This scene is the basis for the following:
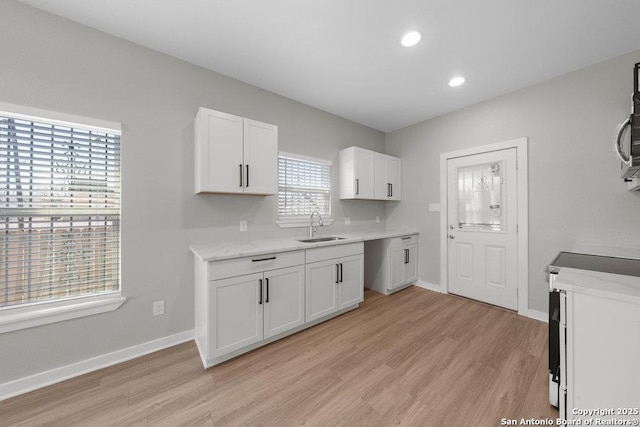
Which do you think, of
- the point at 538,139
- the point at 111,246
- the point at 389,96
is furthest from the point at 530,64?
the point at 111,246

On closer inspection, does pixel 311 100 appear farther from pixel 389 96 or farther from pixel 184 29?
pixel 184 29

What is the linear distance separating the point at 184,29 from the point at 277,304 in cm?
248

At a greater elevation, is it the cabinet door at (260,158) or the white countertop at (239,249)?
the cabinet door at (260,158)

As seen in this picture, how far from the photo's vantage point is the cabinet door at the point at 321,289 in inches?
95.2

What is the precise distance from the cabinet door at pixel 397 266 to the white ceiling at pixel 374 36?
7.21 feet

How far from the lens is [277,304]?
2.17 meters

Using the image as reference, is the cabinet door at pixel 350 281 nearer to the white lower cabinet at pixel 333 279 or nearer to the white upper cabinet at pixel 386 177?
the white lower cabinet at pixel 333 279

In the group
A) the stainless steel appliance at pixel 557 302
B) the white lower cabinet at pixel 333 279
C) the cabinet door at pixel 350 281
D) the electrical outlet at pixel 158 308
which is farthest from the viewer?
the cabinet door at pixel 350 281

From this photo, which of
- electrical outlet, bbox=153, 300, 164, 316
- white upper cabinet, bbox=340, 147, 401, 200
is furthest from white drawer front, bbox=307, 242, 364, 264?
electrical outlet, bbox=153, 300, 164, 316

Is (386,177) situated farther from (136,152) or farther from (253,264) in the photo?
(136,152)

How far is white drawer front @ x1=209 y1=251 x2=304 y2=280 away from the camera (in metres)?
1.85

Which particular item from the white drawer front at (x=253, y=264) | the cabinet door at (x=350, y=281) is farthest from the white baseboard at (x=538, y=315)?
the white drawer front at (x=253, y=264)

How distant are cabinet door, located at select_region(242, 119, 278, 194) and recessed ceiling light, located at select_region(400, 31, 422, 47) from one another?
1435 millimetres

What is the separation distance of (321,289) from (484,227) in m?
2.34
